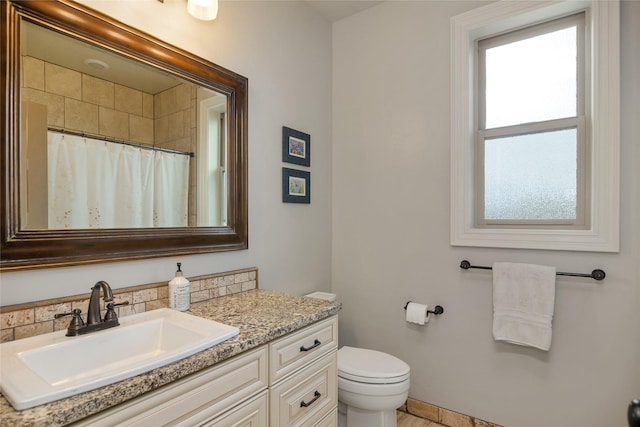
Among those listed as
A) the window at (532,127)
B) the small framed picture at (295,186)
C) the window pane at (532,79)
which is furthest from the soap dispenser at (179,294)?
the window pane at (532,79)

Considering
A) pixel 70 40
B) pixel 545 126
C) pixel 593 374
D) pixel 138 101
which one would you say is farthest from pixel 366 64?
pixel 593 374

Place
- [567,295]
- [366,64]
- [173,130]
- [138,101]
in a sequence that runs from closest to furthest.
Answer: [138,101] → [173,130] → [567,295] → [366,64]

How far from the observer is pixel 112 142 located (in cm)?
129

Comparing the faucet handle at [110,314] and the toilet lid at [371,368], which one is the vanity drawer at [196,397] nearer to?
the faucet handle at [110,314]

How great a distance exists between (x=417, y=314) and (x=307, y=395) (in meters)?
0.98

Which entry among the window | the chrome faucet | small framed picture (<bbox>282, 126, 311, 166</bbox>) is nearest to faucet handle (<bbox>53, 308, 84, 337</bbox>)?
the chrome faucet

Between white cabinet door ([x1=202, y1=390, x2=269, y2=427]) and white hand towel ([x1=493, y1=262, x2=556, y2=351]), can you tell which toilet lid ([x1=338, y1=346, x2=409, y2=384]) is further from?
white cabinet door ([x1=202, y1=390, x2=269, y2=427])

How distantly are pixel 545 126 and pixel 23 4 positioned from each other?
7.79 feet

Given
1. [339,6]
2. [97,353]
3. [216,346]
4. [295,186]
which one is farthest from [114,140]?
[339,6]

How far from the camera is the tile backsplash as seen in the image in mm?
1021

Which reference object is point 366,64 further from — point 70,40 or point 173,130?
point 70,40

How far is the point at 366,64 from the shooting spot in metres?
2.38

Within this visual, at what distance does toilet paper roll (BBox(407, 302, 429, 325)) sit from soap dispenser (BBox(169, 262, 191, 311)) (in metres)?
1.35

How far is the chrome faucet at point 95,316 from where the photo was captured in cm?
105
